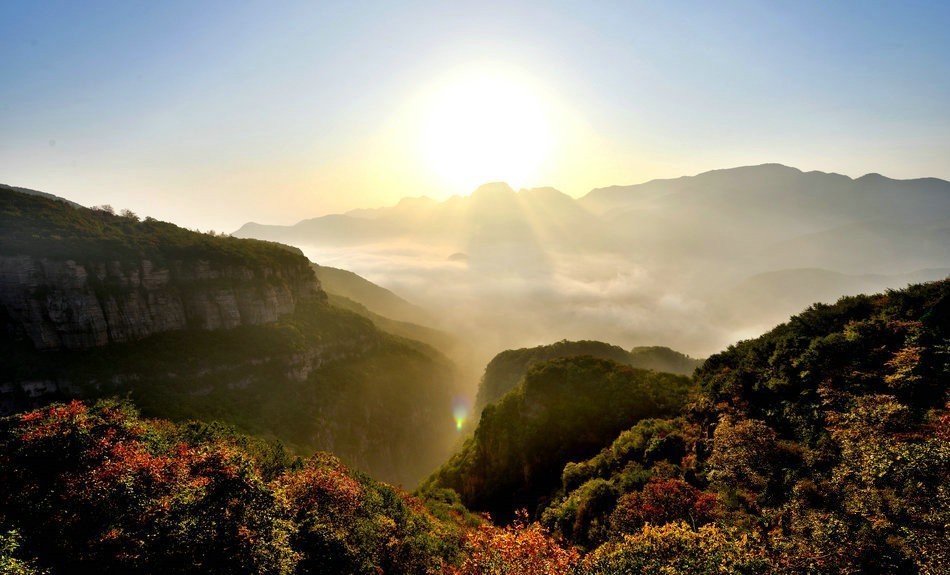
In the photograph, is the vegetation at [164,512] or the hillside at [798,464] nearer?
the hillside at [798,464]

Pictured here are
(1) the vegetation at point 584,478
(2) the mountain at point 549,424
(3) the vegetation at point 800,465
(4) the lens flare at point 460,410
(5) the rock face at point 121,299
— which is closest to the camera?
(3) the vegetation at point 800,465

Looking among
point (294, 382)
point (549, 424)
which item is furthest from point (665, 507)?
point (294, 382)

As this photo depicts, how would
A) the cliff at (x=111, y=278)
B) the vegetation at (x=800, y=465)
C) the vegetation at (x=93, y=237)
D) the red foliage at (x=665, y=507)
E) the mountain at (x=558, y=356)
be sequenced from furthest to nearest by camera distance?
the mountain at (x=558, y=356), the vegetation at (x=93, y=237), the cliff at (x=111, y=278), the red foliage at (x=665, y=507), the vegetation at (x=800, y=465)

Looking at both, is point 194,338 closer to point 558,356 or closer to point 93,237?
point 93,237

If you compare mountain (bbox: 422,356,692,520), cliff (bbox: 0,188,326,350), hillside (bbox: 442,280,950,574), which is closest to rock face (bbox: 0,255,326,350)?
cliff (bbox: 0,188,326,350)

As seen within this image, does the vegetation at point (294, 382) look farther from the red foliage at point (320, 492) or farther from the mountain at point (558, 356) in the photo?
the red foliage at point (320, 492)

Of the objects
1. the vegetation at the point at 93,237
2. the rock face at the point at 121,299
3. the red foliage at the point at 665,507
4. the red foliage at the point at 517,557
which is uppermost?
the vegetation at the point at 93,237

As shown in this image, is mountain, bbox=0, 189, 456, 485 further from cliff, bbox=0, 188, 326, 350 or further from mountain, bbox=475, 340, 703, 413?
mountain, bbox=475, 340, 703, 413

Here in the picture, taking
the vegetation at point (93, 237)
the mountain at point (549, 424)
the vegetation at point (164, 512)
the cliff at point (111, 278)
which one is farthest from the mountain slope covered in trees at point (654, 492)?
the vegetation at point (93, 237)
